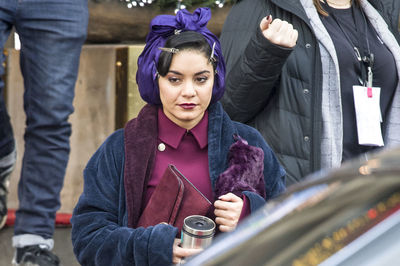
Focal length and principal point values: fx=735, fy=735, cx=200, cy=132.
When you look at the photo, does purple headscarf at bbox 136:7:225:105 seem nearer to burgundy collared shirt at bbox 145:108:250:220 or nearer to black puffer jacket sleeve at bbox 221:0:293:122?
burgundy collared shirt at bbox 145:108:250:220

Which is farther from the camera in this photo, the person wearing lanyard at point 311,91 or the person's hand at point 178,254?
the person wearing lanyard at point 311,91

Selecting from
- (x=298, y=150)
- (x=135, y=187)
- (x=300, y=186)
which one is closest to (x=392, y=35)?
(x=298, y=150)

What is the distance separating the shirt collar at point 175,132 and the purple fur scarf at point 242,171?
4.2 inches

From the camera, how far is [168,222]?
86.8 inches

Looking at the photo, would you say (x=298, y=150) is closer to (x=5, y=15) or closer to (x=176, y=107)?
(x=176, y=107)

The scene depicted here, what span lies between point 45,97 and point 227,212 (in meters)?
1.50

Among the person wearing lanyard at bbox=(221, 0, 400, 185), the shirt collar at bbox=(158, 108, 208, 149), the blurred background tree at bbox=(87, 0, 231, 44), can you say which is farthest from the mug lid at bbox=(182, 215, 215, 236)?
the blurred background tree at bbox=(87, 0, 231, 44)

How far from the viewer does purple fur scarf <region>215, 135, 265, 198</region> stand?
2.25m

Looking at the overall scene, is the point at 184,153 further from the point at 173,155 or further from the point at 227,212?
the point at 227,212

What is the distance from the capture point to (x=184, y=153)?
2.36 m

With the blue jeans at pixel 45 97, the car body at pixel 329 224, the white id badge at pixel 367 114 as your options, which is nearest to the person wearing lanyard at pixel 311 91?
the white id badge at pixel 367 114

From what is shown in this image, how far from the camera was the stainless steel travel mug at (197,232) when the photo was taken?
2.01 m

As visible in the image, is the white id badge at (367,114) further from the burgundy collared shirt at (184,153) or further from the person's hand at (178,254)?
the person's hand at (178,254)

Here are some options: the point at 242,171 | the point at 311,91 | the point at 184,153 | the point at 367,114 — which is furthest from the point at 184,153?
the point at 367,114
